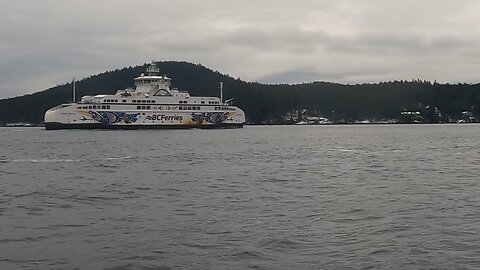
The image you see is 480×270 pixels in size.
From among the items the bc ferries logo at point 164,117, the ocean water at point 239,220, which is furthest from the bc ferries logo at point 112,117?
the ocean water at point 239,220

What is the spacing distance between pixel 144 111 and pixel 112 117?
255 inches

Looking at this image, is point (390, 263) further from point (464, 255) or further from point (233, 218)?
point (233, 218)

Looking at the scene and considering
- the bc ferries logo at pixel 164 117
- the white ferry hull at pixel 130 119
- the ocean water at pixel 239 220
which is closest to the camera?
the ocean water at pixel 239 220

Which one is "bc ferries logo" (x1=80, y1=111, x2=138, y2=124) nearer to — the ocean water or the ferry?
the ferry

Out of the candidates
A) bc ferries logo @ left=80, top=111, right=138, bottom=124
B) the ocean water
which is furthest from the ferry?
the ocean water

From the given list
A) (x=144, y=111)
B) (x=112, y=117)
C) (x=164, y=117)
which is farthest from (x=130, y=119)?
(x=164, y=117)

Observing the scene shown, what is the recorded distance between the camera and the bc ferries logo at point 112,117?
111 metres

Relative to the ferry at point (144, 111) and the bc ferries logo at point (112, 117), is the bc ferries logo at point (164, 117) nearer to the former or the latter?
the ferry at point (144, 111)

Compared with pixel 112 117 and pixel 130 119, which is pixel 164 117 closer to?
pixel 130 119

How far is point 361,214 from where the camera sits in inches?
652

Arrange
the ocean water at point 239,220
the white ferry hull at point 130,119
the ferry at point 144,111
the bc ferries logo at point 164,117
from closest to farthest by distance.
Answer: the ocean water at point 239,220, the white ferry hull at point 130,119, the ferry at point 144,111, the bc ferries logo at point 164,117

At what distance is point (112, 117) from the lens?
113 meters

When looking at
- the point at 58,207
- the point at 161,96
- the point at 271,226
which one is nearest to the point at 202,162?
the point at 58,207

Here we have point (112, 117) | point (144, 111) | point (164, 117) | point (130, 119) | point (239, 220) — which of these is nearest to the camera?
point (239, 220)
